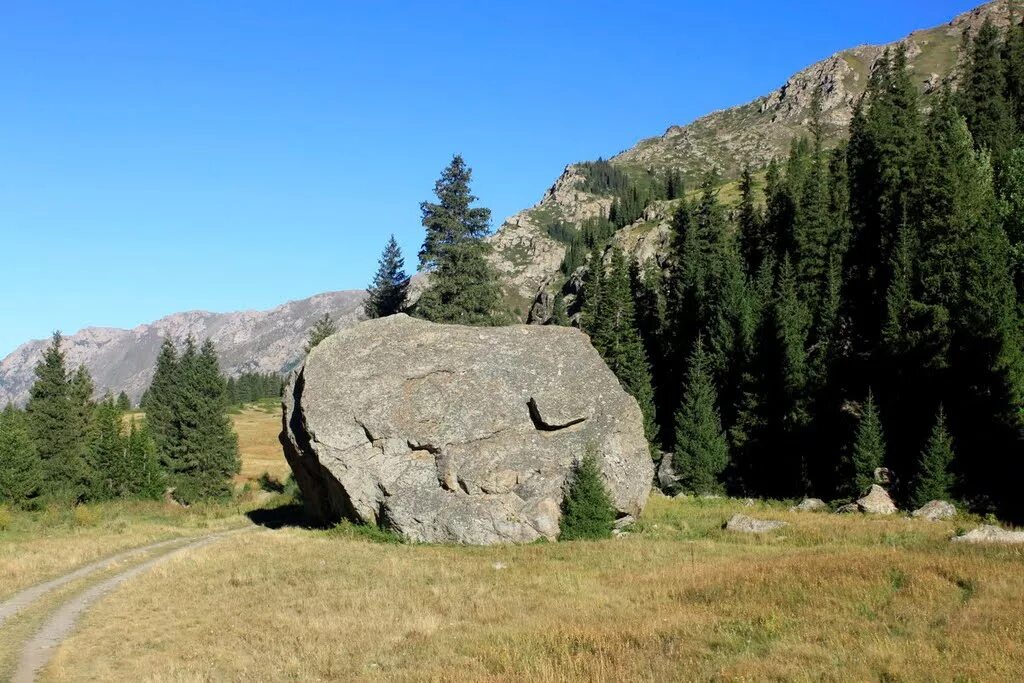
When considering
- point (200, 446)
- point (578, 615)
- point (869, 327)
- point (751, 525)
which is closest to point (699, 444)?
point (869, 327)

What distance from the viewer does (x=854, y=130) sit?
96500mm

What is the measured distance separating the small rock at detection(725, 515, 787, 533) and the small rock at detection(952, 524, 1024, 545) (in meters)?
7.38

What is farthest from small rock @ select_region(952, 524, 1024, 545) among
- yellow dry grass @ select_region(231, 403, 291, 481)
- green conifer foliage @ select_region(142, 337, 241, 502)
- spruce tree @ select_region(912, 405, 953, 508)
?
yellow dry grass @ select_region(231, 403, 291, 481)

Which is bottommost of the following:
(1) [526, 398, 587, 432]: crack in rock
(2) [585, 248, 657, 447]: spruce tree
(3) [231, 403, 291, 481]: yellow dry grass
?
(3) [231, 403, 291, 481]: yellow dry grass

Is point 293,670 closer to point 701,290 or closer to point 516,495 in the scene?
point 516,495

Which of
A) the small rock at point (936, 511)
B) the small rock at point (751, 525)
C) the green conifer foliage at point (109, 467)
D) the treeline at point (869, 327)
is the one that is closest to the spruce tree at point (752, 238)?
the treeline at point (869, 327)

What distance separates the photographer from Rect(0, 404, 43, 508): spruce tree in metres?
52.6

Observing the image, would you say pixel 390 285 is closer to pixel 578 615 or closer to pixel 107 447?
pixel 107 447

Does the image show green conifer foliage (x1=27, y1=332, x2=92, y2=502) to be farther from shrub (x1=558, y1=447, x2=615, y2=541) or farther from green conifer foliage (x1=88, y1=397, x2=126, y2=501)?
shrub (x1=558, y1=447, x2=615, y2=541)

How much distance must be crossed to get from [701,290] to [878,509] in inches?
1635

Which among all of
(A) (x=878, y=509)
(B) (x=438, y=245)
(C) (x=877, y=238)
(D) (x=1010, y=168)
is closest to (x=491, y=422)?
(A) (x=878, y=509)

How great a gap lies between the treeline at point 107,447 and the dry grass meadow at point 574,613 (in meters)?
36.8

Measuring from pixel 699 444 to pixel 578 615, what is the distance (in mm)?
36292

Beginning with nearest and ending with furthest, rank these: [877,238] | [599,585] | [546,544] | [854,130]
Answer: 1. [599,585]
2. [546,544]
3. [877,238]
4. [854,130]
